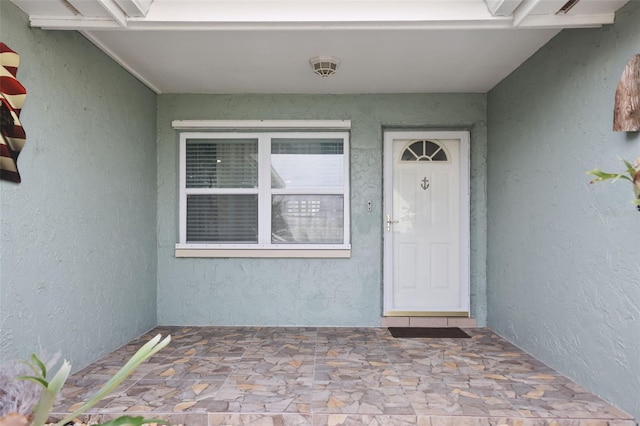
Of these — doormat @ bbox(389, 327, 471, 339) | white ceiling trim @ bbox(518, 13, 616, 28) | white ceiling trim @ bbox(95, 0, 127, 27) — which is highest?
white ceiling trim @ bbox(95, 0, 127, 27)

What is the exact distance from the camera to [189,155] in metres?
4.40

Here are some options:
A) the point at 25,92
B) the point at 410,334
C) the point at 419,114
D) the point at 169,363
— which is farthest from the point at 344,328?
the point at 25,92

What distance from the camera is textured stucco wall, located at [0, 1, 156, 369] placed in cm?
242

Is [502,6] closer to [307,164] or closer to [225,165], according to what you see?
[307,164]

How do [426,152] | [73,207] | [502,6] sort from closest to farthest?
[502,6] → [73,207] → [426,152]

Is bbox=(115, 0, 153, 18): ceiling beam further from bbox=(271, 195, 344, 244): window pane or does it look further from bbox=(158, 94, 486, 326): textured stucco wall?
bbox=(271, 195, 344, 244): window pane

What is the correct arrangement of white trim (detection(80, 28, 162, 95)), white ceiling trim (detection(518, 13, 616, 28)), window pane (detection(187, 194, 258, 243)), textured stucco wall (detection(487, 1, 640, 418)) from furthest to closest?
window pane (detection(187, 194, 258, 243)) → white trim (detection(80, 28, 162, 95)) → white ceiling trim (detection(518, 13, 616, 28)) → textured stucco wall (detection(487, 1, 640, 418))

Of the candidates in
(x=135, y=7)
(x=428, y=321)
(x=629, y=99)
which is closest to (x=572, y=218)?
→ (x=629, y=99)

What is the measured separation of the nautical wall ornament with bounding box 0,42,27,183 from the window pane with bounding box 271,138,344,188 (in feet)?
7.82

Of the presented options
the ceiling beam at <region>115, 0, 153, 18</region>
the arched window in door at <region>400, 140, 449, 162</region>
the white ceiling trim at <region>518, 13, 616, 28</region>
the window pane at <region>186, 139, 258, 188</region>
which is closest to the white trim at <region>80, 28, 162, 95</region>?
the ceiling beam at <region>115, 0, 153, 18</region>

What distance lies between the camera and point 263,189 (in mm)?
4352

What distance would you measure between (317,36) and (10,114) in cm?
201

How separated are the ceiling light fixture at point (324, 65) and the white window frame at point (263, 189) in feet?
2.53

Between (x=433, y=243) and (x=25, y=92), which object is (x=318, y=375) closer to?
(x=433, y=243)
